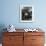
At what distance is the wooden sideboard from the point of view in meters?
3.54

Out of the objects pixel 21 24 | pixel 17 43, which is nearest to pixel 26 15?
pixel 21 24

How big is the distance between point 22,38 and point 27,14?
2.94 ft

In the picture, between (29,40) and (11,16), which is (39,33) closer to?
(29,40)

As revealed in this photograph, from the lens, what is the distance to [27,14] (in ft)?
13.3

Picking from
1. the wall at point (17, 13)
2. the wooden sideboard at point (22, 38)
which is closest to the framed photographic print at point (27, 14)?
the wall at point (17, 13)

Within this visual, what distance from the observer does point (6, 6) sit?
4.02 m

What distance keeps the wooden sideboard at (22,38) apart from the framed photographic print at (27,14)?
645 millimetres

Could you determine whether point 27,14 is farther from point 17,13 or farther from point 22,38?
point 22,38

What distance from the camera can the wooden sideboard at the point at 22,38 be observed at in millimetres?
3543

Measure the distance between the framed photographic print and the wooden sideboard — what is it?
0.64m

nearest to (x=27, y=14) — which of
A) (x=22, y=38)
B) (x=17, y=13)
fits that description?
(x=17, y=13)

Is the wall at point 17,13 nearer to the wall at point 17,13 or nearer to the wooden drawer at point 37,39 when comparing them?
the wall at point 17,13

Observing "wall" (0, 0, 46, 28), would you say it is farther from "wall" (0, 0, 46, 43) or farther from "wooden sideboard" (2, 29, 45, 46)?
"wooden sideboard" (2, 29, 45, 46)

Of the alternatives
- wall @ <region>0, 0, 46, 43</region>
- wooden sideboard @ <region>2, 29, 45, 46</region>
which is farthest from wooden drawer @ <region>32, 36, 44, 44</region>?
wall @ <region>0, 0, 46, 43</region>
